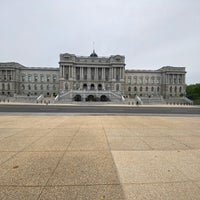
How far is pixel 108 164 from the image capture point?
5156mm

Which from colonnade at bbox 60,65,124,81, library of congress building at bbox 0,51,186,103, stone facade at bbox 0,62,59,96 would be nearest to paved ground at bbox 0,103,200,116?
library of congress building at bbox 0,51,186,103

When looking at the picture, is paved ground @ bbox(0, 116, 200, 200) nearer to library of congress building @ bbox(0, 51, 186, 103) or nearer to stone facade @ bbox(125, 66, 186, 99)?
library of congress building @ bbox(0, 51, 186, 103)

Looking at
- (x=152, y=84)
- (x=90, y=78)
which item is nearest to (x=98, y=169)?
(x=90, y=78)

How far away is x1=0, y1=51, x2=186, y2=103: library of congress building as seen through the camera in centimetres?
10575

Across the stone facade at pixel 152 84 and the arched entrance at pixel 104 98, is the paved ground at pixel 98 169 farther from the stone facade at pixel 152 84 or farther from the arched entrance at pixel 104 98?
the stone facade at pixel 152 84

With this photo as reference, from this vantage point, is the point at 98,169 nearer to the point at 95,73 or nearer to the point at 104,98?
the point at 104,98

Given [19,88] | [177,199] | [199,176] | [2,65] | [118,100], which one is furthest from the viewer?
[19,88]

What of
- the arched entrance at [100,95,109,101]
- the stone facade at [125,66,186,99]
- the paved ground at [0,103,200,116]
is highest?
the stone facade at [125,66,186,99]

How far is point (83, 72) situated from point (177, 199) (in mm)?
109115

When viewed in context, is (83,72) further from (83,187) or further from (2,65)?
(83,187)

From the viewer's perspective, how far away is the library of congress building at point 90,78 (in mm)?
105750

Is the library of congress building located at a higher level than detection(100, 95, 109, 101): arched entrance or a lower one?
higher

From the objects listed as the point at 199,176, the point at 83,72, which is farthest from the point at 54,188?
the point at 83,72

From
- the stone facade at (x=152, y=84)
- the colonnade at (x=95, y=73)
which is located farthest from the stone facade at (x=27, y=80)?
the stone facade at (x=152, y=84)
